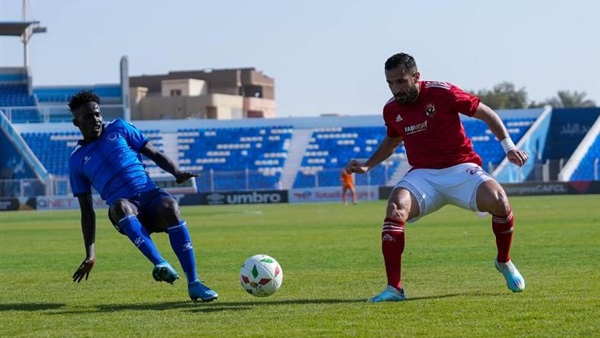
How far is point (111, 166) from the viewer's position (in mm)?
10750

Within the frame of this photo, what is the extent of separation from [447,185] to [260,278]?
1.88 meters

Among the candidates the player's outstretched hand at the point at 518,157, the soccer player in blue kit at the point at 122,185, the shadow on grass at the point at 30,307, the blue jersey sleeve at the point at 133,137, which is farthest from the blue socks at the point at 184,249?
the player's outstretched hand at the point at 518,157

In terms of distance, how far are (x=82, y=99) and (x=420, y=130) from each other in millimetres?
3151

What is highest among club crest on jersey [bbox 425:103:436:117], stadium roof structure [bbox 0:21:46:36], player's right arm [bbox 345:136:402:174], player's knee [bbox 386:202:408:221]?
stadium roof structure [bbox 0:21:46:36]

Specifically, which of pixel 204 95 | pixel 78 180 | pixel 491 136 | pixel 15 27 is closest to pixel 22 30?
pixel 15 27

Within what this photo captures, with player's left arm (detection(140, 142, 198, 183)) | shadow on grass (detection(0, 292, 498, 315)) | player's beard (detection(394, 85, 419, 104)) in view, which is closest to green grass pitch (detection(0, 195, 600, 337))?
shadow on grass (detection(0, 292, 498, 315))

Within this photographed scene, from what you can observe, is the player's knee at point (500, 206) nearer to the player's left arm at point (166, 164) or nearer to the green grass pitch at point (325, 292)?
the green grass pitch at point (325, 292)

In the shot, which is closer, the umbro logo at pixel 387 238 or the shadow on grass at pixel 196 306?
the shadow on grass at pixel 196 306

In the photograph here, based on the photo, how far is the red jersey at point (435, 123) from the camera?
1030 cm

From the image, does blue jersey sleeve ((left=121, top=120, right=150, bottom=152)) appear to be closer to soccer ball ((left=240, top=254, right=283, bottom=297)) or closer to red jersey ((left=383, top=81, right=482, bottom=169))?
soccer ball ((left=240, top=254, right=283, bottom=297))

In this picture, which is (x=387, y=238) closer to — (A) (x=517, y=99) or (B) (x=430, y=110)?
(B) (x=430, y=110)

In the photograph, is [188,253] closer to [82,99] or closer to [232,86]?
[82,99]

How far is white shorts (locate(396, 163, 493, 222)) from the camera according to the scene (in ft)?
33.7

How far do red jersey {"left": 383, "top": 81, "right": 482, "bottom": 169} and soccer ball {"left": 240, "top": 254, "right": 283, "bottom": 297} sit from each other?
170 centimetres
